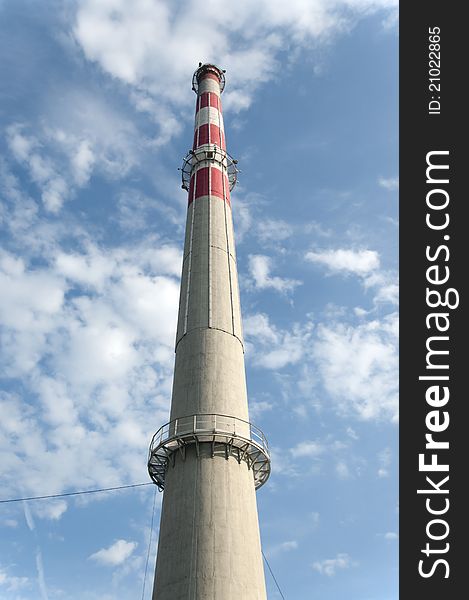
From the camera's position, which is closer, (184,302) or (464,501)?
(464,501)

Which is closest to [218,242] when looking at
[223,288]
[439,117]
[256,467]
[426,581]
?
[223,288]

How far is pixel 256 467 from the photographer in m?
27.6

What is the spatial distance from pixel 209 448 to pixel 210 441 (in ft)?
0.97

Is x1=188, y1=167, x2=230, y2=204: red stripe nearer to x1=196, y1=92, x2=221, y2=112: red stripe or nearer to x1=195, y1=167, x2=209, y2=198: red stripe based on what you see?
x1=195, y1=167, x2=209, y2=198: red stripe

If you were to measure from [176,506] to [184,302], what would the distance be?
1079cm

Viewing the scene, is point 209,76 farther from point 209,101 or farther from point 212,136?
point 212,136

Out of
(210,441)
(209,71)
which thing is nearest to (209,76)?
(209,71)

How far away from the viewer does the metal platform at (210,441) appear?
25.7 metres

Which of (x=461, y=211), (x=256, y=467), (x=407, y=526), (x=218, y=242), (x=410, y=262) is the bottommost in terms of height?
(x=407, y=526)

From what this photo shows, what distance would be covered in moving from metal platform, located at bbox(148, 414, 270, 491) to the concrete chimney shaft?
4 cm

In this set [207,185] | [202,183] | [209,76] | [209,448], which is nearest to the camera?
[209,448]

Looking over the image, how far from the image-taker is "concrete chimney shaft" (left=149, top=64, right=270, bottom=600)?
22.7 metres

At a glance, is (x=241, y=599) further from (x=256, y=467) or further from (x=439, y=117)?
(x=439, y=117)

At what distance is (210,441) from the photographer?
84.4ft
